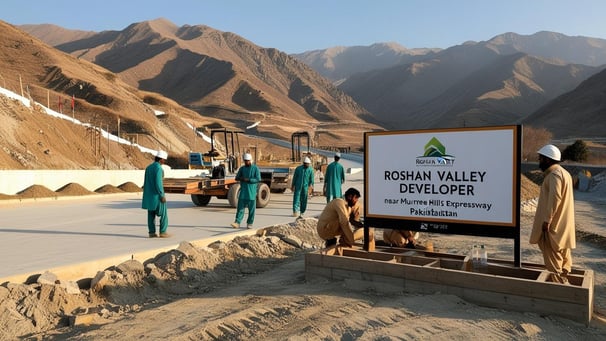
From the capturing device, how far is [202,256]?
8.02m

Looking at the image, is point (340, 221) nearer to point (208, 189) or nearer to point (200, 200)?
point (208, 189)

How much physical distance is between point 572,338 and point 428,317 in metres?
1.30

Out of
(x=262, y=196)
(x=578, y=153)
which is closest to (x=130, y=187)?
(x=262, y=196)

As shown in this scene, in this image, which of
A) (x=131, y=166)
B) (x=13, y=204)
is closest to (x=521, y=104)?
(x=131, y=166)

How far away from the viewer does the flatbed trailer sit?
13.6 meters

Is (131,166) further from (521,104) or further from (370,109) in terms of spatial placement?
(370,109)

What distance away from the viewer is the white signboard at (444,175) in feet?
19.9

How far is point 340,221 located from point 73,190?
14.4m

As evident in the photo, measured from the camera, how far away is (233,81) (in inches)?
4946

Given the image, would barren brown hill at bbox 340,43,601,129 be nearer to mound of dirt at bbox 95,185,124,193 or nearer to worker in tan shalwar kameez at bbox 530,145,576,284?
mound of dirt at bbox 95,185,124,193

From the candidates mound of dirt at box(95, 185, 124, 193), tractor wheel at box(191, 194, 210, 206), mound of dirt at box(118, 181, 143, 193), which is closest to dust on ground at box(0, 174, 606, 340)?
tractor wheel at box(191, 194, 210, 206)

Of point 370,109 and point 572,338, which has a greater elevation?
point 370,109

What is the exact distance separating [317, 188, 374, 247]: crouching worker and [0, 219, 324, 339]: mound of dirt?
56.4 inches

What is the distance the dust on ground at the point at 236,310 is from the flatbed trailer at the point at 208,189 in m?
5.67
